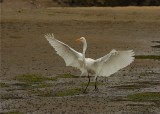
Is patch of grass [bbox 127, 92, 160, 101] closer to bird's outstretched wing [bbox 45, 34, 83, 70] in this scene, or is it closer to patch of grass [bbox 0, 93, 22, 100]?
bird's outstretched wing [bbox 45, 34, 83, 70]

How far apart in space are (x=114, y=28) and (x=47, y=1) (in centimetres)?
1400

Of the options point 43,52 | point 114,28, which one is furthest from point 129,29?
point 43,52

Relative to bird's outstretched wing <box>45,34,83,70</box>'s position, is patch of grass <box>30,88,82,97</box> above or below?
below

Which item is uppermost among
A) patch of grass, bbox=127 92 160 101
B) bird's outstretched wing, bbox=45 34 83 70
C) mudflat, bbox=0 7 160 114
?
bird's outstretched wing, bbox=45 34 83 70

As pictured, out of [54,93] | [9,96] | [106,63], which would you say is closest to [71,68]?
[106,63]

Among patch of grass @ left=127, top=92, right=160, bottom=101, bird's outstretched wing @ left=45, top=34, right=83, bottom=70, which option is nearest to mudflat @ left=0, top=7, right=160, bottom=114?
patch of grass @ left=127, top=92, right=160, bottom=101

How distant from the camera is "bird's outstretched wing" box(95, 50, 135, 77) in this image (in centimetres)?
1456

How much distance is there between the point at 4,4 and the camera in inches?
1663

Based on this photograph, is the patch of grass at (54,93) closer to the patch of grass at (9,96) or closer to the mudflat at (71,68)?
the mudflat at (71,68)

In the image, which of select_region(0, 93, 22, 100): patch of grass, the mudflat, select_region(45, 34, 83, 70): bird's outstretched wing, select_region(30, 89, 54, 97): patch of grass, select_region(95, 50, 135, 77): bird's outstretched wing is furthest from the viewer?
select_region(45, 34, 83, 70): bird's outstretched wing

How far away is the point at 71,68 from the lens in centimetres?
1867

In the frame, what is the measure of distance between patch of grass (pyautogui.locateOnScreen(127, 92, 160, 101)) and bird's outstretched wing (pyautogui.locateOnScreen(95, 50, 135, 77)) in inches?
33.7

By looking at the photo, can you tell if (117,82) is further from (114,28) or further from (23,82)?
(114,28)

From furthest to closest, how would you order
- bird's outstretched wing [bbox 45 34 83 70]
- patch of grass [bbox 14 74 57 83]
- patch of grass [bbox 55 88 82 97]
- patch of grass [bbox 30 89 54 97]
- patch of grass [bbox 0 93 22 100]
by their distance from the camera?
patch of grass [bbox 14 74 57 83]
bird's outstretched wing [bbox 45 34 83 70]
patch of grass [bbox 55 88 82 97]
patch of grass [bbox 30 89 54 97]
patch of grass [bbox 0 93 22 100]
